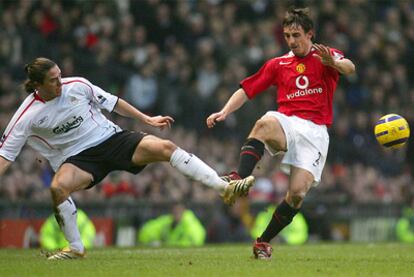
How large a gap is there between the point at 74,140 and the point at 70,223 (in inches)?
33.4

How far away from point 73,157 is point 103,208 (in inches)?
270

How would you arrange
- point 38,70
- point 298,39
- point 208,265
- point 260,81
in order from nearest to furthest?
1. point 208,265
2. point 38,70
3. point 298,39
4. point 260,81

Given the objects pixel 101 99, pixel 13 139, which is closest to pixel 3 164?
pixel 13 139

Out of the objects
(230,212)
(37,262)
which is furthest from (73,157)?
(230,212)

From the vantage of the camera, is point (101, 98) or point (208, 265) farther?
point (101, 98)

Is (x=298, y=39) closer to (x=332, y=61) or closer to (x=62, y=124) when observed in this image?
(x=332, y=61)

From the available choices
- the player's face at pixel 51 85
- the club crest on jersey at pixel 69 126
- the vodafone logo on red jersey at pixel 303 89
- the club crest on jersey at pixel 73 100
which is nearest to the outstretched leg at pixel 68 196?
the club crest on jersey at pixel 69 126

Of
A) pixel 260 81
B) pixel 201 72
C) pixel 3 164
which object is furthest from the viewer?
pixel 201 72

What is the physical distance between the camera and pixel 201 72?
21.3 meters

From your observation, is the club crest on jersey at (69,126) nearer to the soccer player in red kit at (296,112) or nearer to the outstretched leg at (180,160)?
the outstretched leg at (180,160)

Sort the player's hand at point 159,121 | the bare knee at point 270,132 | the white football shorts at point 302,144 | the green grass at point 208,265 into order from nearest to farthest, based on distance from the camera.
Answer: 1. the green grass at point 208,265
2. the player's hand at point 159,121
3. the bare knee at point 270,132
4. the white football shorts at point 302,144

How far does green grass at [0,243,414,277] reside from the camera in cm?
909

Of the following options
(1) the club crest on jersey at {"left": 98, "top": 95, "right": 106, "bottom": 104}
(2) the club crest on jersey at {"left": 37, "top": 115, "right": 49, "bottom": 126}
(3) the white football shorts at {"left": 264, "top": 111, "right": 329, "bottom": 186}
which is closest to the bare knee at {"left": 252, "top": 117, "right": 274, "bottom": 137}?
(3) the white football shorts at {"left": 264, "top": 111, "right": 329, "bottom": 186}

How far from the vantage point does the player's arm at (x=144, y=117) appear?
404 inches
